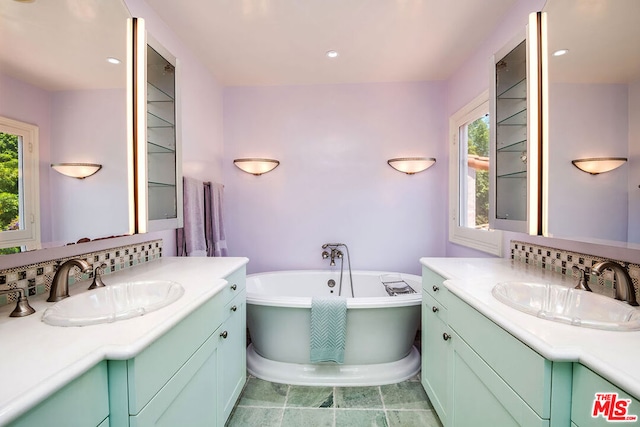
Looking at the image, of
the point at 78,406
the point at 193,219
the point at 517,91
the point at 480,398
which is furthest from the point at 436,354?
the point at 193,219

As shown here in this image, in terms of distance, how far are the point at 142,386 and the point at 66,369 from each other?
254 mm

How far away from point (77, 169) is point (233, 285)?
96 cm

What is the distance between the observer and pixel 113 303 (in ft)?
4.22

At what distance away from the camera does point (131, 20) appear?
4.76 feet

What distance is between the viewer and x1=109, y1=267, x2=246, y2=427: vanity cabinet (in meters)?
0.80

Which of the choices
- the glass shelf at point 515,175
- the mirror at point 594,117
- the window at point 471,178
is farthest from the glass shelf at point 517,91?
the window at point 471,178

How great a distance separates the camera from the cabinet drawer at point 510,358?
807mm

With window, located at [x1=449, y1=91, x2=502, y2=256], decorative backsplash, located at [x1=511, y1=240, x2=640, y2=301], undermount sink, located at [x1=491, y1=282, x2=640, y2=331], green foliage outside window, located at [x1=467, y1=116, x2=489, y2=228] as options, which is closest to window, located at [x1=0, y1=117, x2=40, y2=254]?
undermount sink, located at [x1=491, y1=282, x2=640, y2=331]

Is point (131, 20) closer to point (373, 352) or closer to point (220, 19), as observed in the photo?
point (220, 19)

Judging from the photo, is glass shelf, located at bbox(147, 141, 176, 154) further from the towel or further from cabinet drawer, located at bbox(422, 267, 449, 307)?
cabinet drawer, located at bbox(422, 267, 449, 307)

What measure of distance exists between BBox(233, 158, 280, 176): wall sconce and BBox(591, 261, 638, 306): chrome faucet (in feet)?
8.51

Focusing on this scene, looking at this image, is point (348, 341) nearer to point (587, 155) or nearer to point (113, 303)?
point (113, 303)

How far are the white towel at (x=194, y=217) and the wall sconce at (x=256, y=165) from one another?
66cm

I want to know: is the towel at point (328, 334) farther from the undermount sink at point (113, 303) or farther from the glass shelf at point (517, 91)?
the glass shelf at point (517, 91)
